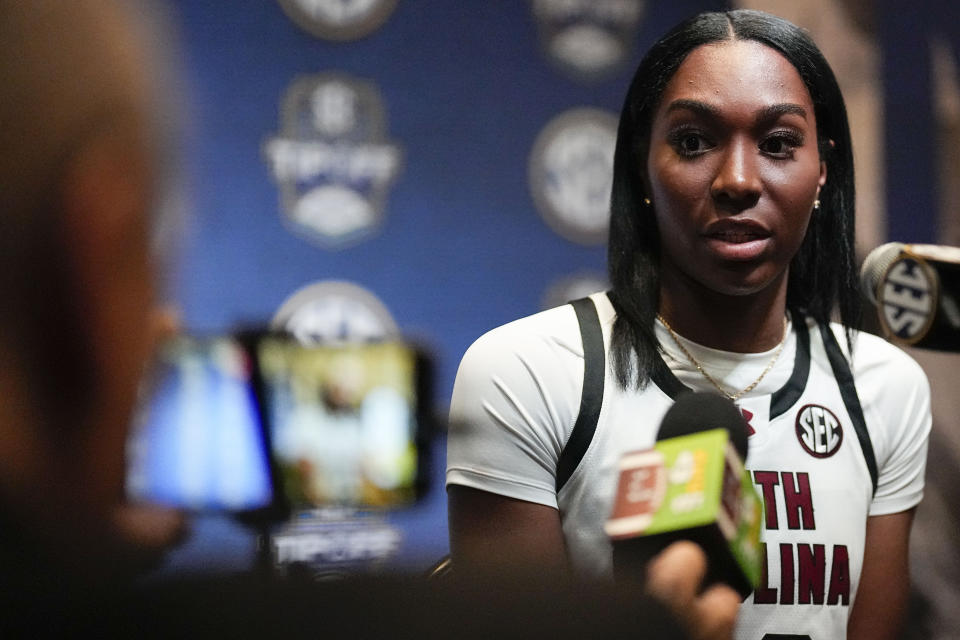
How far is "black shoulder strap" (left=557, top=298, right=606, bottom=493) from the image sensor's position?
131 centimetres

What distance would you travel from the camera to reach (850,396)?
1.44m

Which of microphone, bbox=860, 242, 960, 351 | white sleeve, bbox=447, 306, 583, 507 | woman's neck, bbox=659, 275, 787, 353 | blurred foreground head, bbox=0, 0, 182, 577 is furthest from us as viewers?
woman's neck, bbox=659, 275, 787, 353

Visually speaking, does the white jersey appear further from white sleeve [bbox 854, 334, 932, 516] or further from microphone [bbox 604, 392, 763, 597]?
microphone [bbox 604, 392, 763, 597]

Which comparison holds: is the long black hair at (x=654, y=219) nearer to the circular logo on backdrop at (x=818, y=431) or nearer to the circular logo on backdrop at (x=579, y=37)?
the circular logo on backdrop at (x=818, y=431)

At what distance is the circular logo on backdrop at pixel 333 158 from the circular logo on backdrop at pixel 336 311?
0.11 m

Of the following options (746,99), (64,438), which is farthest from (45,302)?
(746,99)

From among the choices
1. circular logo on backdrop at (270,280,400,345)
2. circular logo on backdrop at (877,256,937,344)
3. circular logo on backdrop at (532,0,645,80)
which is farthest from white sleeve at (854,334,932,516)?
circular logo on backdrop at (532,0,645,80)

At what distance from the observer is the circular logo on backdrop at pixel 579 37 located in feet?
8.69

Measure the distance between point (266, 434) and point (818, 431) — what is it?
101 cm

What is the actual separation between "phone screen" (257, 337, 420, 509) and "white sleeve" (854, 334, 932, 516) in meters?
→ 0.87

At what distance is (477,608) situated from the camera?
0.41 metres

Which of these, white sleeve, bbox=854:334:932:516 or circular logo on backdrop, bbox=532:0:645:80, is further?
circular logo on backdrop, bbox=532:0:645:80

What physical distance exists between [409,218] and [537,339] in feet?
3.96

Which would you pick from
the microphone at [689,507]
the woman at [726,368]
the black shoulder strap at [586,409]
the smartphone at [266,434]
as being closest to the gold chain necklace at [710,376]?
the woman at [726,368]
